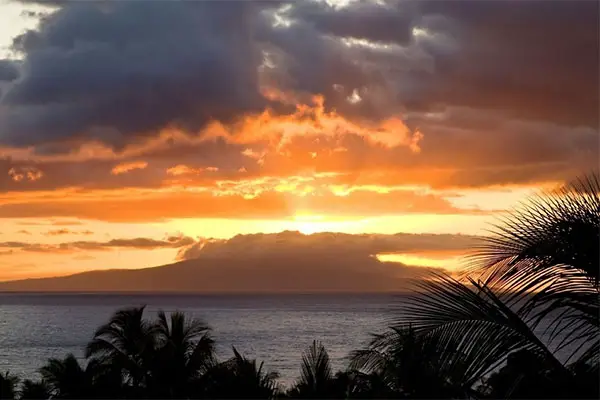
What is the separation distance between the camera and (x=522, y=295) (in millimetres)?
6699

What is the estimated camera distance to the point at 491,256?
679 cm

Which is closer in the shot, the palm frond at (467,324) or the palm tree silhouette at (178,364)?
the palm frond at (467,324)

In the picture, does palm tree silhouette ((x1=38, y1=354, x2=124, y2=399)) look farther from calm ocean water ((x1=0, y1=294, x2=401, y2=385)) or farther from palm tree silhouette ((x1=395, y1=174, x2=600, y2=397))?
calm ocean water ((x1=0, y1=294, x2=401, y2=385))

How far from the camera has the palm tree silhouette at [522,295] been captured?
619cm

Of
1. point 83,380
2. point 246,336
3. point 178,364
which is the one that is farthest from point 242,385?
point 246,336

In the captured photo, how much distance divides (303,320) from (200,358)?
144970 millimetres

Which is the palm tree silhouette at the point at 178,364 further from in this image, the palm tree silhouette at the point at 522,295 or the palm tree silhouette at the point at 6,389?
the palm tree silhouette at the point at 522,295

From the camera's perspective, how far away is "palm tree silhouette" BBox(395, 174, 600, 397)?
6.19 meters

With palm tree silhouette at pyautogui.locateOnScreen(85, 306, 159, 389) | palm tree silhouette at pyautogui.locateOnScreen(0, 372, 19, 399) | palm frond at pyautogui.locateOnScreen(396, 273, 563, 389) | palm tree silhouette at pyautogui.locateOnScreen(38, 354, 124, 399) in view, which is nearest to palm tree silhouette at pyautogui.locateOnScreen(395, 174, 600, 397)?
palm frond at pyautogui.locateOnScreen(396, 273, 563, 389)

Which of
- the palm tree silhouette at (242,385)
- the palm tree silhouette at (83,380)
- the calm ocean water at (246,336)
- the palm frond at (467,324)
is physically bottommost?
the calm ocean water at (246,336)

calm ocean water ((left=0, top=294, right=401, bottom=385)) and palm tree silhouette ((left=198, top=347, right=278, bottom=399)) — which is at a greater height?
palm tree silhouette ((left=198, top=347, right=278, bottom=399))

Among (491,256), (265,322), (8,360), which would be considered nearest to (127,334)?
(491,256)

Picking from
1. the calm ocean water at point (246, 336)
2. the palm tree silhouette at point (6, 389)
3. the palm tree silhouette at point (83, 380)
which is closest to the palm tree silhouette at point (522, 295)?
the palm tree silhouette at point (6, 389)

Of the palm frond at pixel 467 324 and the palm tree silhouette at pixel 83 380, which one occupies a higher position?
the palm frond at pixel 467 324
